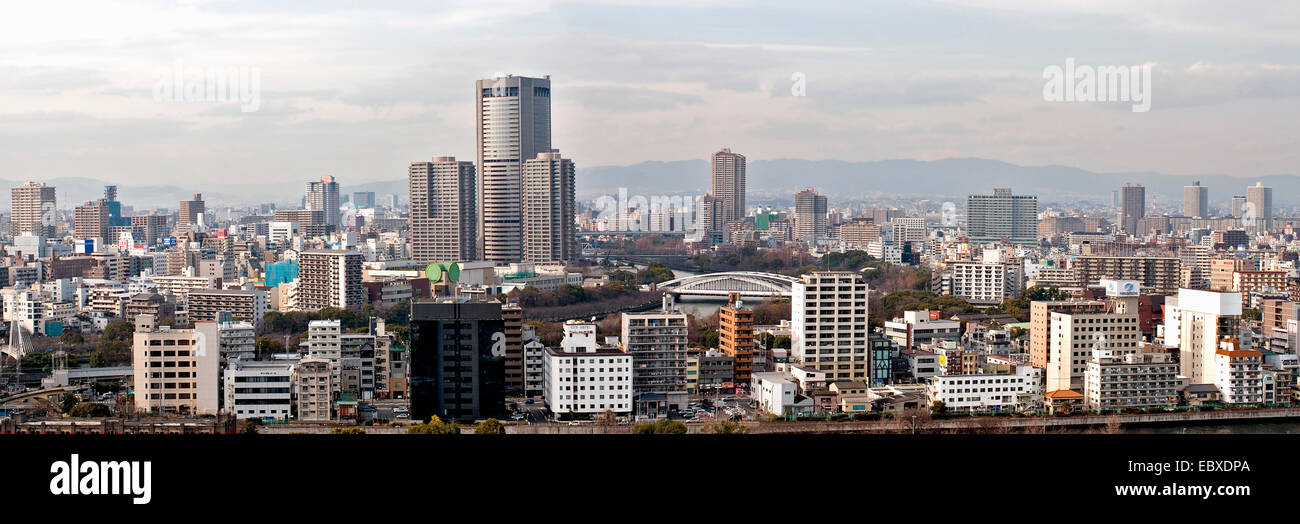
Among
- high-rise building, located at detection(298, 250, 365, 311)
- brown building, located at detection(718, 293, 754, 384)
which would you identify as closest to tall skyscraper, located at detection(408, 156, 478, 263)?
high-rise building, located at detection(298, 250, 365, 311)

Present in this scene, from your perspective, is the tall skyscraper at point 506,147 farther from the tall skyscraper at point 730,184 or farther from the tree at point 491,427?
the tree at point 491,427

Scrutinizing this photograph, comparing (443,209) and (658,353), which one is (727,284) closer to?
(443,209)

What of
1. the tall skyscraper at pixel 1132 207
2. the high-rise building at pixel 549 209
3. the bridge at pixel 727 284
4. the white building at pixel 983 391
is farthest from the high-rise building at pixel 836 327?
the high-rise building at pixel 549 209

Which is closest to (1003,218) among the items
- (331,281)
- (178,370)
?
(331,281)

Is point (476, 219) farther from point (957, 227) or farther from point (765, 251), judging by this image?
point (957, 227)

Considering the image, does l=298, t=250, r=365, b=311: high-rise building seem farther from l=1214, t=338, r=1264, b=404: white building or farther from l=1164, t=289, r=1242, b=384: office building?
l=1214, t=338, r=1264, b=404: white building
